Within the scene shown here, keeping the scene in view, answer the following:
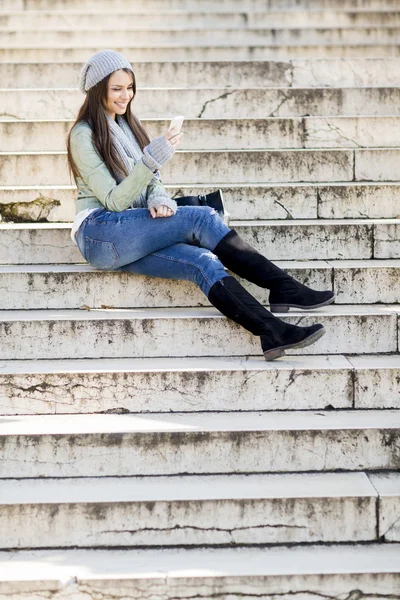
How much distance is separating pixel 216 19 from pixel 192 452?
493 cm

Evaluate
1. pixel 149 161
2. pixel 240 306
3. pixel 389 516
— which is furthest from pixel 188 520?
pixel 149 161

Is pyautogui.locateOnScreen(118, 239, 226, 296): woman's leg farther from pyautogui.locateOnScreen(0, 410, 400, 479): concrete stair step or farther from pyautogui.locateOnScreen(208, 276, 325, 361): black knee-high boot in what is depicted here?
pyautogui.locateOnScreen(0, 410, 400, 479): concrete stair step

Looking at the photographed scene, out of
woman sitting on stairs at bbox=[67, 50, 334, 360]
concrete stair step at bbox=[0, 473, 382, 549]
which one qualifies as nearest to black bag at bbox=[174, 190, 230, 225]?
woman sitting on stairs at bbox=[67, 50, 334, 360]

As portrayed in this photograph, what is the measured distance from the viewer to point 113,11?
7324 mm

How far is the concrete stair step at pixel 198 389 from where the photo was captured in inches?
143

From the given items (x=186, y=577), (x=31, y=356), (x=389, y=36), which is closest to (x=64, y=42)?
(x=389, y=36)

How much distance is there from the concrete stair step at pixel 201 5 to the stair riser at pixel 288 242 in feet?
11.8

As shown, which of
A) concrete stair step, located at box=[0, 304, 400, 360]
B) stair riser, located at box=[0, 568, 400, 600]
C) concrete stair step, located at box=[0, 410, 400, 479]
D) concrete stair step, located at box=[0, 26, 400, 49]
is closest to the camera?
stair riser, located at box=[0, 568, 400, 600]

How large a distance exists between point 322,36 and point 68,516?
5.19m

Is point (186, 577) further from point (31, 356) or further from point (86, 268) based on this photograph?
point (86, 268)

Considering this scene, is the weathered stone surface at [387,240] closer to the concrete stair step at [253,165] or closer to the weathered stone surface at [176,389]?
the concrete stair step at [253,165]

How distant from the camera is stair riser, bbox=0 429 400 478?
3.39m

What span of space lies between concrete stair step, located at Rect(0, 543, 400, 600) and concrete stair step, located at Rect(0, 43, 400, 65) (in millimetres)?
4483

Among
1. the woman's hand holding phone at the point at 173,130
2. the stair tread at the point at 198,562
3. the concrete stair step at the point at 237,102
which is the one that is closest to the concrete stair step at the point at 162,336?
the woman's hand holding phone at the point at 173,130
